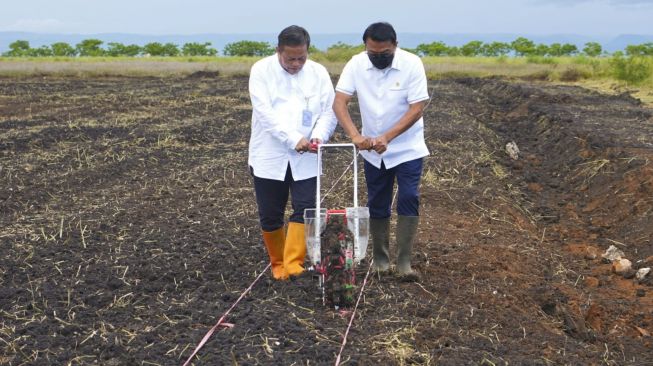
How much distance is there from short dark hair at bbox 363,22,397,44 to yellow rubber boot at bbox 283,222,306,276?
1.47 metres

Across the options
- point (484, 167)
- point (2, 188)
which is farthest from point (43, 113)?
point (484, 167)

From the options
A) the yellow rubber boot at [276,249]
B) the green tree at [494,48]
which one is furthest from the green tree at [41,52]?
the yellow rubber boot at [276,249]

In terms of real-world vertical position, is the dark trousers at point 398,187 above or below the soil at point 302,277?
above

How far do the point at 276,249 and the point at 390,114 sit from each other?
4.58 feet

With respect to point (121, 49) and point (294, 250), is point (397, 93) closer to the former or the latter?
point (294, 250)

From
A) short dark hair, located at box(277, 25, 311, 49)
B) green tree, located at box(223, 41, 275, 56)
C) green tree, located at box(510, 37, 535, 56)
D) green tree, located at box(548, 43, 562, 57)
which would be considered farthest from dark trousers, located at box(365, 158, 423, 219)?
green tree, located at box(223, 41, 275, 56)

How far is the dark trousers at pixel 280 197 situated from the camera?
5.56m

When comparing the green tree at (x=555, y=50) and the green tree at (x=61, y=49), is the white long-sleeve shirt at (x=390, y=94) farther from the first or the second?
the green tree at (x=61, y=49)

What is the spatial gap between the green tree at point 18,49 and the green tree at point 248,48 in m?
18.7

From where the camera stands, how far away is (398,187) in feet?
19.1

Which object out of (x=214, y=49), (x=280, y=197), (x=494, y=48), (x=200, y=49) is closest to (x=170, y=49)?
(x=200, y=49)

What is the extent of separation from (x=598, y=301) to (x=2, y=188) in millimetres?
7648

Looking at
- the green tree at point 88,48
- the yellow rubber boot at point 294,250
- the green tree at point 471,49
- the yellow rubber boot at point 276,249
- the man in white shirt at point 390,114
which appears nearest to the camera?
the man in white shirt at point 390,114

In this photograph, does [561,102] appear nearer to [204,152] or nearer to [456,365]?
[204,152]
